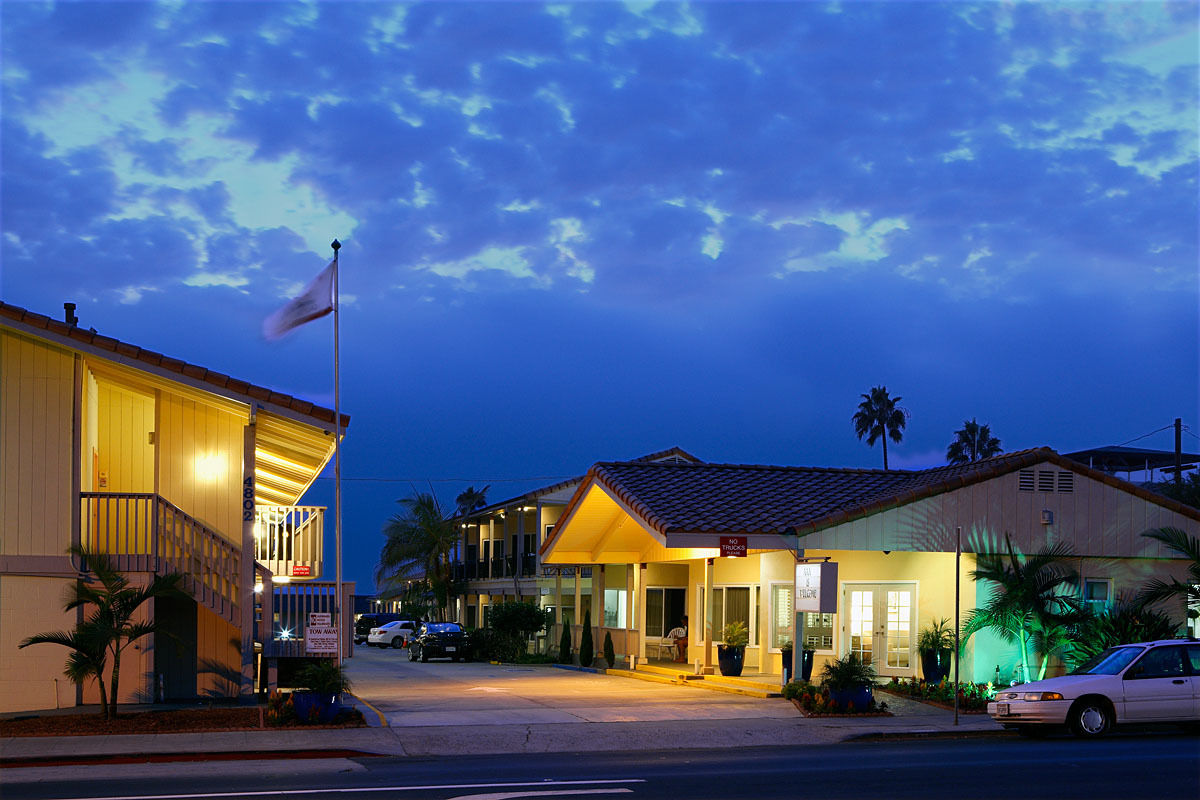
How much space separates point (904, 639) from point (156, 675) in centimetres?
1366

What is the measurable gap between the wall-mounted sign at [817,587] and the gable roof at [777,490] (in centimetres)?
92

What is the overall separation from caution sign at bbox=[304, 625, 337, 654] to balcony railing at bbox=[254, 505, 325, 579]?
436 centimetres

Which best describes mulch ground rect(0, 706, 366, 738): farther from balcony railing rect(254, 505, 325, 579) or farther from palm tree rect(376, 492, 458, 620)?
palm tree rect(376, 492, 458, 620)

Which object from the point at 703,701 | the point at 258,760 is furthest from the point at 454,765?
the point at 703,701

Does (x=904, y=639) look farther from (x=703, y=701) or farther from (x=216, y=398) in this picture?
(x=216, y=398)

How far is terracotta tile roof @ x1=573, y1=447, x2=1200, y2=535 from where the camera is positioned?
23.1 meters

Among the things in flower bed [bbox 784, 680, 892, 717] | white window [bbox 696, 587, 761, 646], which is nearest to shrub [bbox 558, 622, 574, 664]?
white window [bbox 696, 587, 761, 646]

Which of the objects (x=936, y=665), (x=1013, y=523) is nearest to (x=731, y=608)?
(x=936, y=665)

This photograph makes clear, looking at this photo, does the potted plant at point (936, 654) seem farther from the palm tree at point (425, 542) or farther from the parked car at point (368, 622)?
the parked car at point (368, 622)

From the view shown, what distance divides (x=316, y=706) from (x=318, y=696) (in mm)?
142

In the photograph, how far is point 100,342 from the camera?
19250 millimetres

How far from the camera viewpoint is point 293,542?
2344 centimetres

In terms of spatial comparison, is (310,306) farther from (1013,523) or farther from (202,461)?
(1013,523)

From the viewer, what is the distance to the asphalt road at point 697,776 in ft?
39.4
